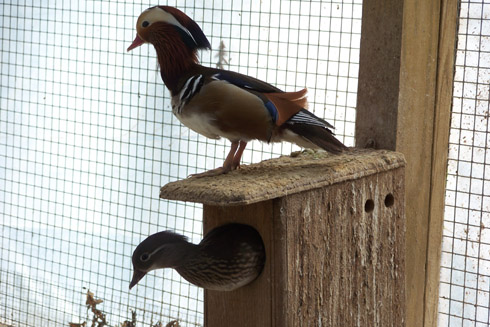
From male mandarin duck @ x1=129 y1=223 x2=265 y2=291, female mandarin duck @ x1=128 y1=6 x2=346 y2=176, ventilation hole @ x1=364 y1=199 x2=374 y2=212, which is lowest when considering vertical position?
male mandarin duck @ x1=129 y1=223 x2=265 y2=291

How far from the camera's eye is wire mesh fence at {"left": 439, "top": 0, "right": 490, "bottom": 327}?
1950mm

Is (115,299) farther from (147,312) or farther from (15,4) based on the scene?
(15,4)

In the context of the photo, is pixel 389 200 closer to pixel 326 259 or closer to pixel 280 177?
pixel 326 259

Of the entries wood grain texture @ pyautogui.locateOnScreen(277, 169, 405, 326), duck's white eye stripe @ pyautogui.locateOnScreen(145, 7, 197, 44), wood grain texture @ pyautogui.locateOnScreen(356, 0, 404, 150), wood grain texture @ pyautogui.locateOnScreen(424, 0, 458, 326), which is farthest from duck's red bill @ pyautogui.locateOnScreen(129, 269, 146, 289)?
wood grain texture @ pyautogui.locateOnScreen(424, 0, 458, 326)

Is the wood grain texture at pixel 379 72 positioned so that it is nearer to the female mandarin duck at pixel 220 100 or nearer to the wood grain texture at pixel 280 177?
the wood grain texture at pixel 280 177

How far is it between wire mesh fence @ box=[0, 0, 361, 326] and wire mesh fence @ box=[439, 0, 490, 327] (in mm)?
369

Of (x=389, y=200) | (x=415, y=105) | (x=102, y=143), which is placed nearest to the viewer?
(x=389, y=200)

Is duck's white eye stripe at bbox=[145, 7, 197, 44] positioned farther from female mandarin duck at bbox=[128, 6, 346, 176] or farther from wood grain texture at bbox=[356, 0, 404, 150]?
wood grain texture at bbox=[356, 0, 404, 150]

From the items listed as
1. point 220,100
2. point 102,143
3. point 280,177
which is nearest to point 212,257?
point 280,177

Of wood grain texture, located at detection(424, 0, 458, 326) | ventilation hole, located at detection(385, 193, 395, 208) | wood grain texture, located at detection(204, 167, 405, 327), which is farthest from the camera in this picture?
wood grain texture, located at detection(424, 0, 458, 326)

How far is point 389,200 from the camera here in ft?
5.67

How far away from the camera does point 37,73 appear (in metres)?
2.85

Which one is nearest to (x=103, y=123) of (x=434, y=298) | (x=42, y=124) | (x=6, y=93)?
(x=42, y=124)

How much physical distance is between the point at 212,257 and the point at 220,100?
33 centimetres
